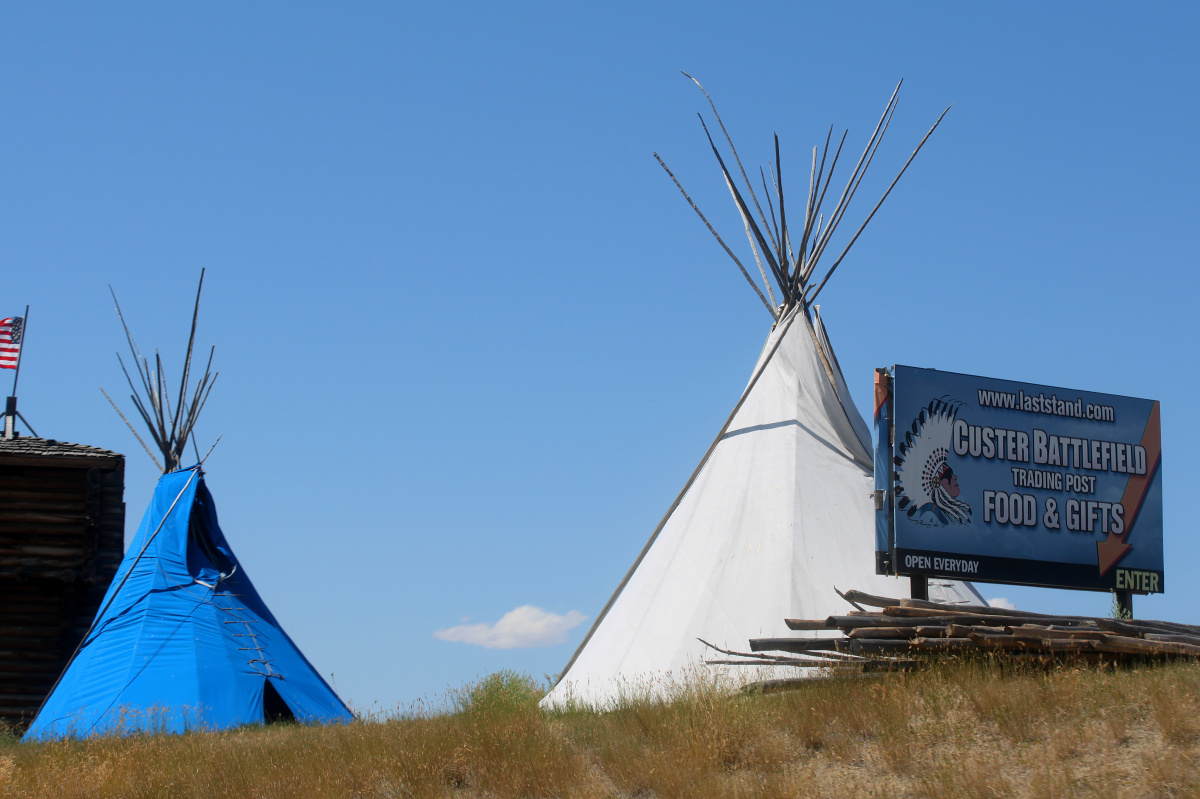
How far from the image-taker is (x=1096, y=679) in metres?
9.41

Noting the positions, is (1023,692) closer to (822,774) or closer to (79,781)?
(822,774)

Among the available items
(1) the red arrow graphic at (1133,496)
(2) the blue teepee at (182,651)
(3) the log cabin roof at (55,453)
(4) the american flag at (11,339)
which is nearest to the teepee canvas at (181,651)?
(2) the blue teepee at (182,651)

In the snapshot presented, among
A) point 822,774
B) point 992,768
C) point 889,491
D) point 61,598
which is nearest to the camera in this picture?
point 992,768

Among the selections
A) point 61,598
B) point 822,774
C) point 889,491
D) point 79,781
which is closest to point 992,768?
point 822,774

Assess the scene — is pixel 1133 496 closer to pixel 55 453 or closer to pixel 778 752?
pixel 778 752

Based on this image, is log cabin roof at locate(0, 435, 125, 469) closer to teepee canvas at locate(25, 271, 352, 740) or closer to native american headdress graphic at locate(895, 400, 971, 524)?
teepee canvas at locate(25, 271, 352, 740)

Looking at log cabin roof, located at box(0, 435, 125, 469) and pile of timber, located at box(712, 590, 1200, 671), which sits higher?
log cabin roof, located at box(0, 435, 125, 469)

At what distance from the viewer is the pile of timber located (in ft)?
32.6

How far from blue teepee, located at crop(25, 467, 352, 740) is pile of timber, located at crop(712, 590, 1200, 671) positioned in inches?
311

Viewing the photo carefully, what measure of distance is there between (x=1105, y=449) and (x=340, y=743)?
28.8 ft

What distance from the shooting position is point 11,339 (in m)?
23.7

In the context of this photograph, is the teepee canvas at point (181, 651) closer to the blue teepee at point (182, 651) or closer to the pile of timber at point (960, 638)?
the blue teepee at point (182, 651)

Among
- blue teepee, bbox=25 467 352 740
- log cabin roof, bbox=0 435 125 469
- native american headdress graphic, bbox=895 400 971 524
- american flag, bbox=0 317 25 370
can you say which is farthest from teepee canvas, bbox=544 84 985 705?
american flag, bbox=0 317 25 370

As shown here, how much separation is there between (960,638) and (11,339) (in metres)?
21.0
